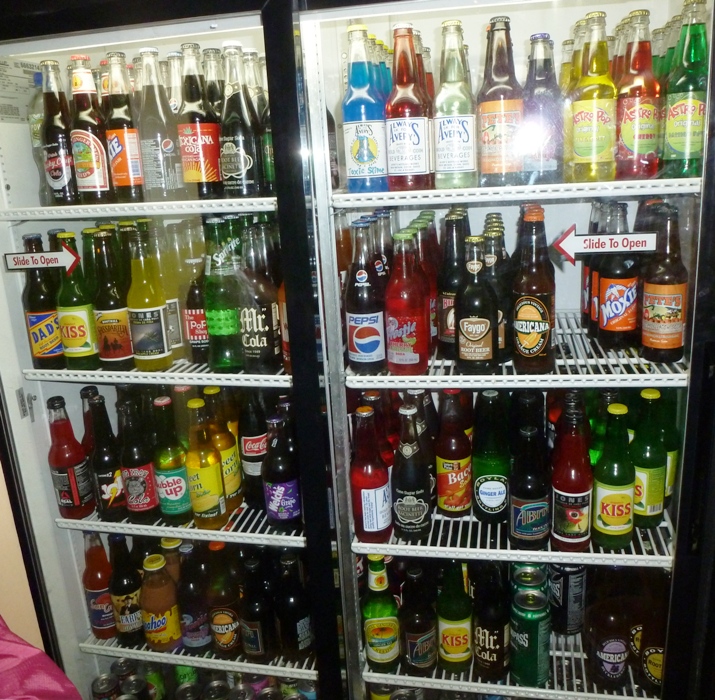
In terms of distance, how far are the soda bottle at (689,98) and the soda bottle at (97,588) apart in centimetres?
184

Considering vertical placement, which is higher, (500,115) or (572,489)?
(500,115)

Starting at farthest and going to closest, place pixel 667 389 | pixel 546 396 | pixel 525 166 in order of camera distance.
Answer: pixel 546 396 → pixel 667 389 → pixel 525 166

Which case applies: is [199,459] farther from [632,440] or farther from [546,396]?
[632,440]

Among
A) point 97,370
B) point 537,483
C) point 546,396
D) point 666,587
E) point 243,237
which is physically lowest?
point 666,587

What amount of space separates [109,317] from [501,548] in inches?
45.6

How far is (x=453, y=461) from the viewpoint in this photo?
159cm

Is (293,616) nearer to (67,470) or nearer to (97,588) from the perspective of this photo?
(97,588)

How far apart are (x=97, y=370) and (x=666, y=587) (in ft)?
5.30

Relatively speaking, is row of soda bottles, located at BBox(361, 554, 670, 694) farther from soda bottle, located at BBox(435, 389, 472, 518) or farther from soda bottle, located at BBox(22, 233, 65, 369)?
soda bottle, located at BBox(22, 233, 65, 369)

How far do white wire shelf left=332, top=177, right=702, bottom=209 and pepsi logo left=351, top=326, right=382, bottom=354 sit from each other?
0.99ft

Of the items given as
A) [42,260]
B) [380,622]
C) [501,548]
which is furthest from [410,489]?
[42,260]

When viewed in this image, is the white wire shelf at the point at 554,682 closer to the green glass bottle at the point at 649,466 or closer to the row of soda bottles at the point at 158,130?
the green glass bottle at the point at 649,466

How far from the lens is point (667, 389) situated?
Answer: 5.29 feet

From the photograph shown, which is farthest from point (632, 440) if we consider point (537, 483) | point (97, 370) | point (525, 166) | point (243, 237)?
point (97, 370)
